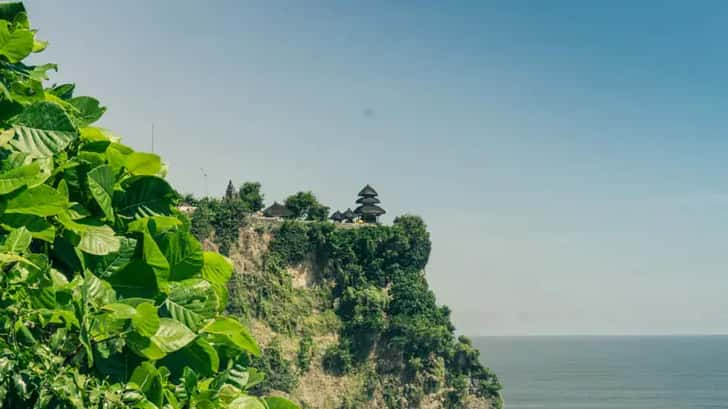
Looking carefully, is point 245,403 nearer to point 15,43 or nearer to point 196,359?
point 196,359

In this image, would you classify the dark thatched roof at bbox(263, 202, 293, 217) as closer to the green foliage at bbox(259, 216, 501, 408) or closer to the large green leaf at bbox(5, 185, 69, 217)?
the green foliage at bbox(259, 216, 501, 408)

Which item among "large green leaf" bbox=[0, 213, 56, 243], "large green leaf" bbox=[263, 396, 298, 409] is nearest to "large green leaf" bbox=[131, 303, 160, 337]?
"large green leaf" bbox=[0, 213, 56, 243]

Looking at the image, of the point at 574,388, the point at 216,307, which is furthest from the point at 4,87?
the point at 574,388

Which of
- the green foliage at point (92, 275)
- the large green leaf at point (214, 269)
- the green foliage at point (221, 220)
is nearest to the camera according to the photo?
the green foliage at point (92, 275)

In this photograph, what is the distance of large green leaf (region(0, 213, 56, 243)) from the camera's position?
1.66m

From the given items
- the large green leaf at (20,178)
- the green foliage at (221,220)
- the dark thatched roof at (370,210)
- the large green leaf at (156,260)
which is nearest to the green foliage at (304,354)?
the green foliage at (221,220)

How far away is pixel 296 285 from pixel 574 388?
61.4m

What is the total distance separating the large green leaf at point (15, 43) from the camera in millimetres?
1803

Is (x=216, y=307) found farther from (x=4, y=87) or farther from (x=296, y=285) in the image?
(x=296, y=285)

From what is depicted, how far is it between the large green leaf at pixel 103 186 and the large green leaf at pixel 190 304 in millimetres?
215

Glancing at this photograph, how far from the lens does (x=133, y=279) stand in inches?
71.5

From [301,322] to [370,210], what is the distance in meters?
7.55

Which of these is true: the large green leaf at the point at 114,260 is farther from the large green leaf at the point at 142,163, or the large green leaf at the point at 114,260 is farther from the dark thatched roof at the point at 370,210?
the dark thatched roof at the point at 370,210

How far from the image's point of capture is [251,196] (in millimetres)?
37500
